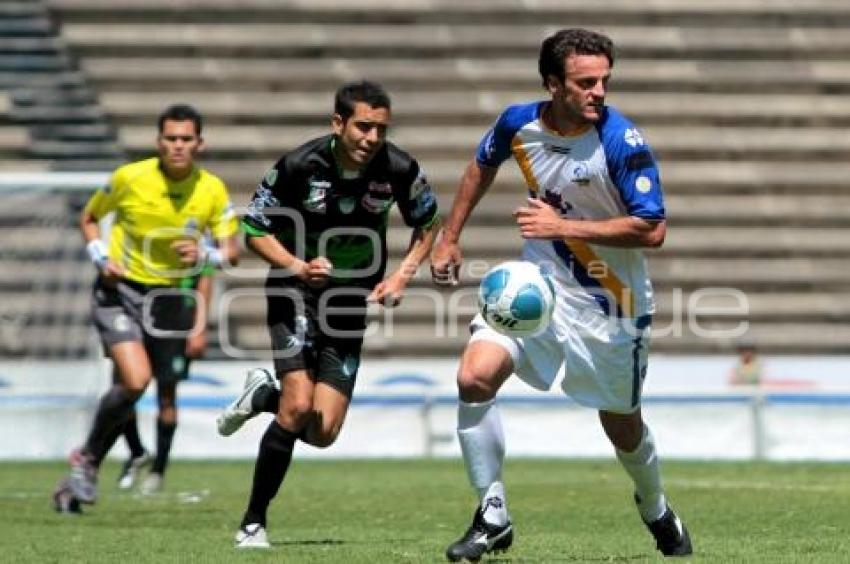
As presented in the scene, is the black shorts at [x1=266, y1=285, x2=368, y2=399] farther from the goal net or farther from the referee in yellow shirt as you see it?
the goal net

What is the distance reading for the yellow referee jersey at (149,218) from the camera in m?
12.4

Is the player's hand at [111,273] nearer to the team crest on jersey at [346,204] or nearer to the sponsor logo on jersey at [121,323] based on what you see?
the sponsor logo on jersey at [121,323]

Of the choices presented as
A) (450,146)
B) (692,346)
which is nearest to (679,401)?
(692,346)

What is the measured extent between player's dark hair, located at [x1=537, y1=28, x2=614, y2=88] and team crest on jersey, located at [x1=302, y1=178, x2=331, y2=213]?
4.35ft

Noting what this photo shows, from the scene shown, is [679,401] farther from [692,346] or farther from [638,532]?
[638,532]

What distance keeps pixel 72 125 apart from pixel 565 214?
15.7 meters

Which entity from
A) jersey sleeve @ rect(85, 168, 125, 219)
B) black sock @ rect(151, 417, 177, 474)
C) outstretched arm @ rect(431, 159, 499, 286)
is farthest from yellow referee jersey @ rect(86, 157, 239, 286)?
outstretched arm @ rect(431, 159, 499, 286)

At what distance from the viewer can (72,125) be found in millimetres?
22969

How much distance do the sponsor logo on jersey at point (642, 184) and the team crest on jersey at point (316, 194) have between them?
5.38 ft

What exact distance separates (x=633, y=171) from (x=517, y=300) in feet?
2.13

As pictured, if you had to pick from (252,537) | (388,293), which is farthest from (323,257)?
(252,537)

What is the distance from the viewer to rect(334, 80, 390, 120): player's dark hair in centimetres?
867

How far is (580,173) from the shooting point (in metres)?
7.92

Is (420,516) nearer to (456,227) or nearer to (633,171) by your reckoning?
(456,227)
